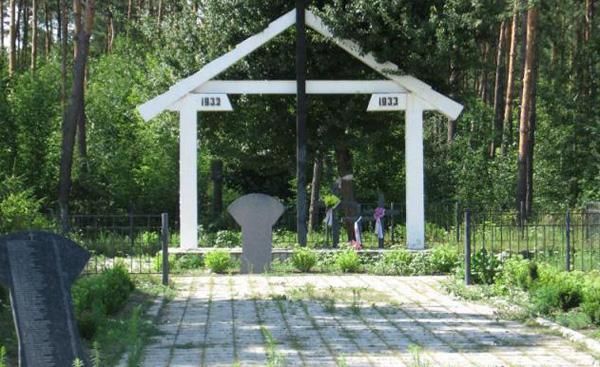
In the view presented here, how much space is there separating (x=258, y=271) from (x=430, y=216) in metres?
8.74

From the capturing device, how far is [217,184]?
98.5ft

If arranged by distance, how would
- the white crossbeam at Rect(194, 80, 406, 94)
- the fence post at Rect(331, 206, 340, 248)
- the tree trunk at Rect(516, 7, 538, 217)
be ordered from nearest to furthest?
the white crossbeam at Rect(194, 80, 406, 94), the fence post at Rect(331, 206, 340, 248), the tree trunk at Rect(516, 7, 538, 217)

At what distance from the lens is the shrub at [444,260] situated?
19.4 metres

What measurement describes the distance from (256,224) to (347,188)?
621 cm

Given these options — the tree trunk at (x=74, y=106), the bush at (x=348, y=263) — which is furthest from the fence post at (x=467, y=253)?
the tree trunk at (x=74, y=106)

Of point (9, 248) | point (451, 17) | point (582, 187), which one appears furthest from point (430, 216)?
point (9, 248)

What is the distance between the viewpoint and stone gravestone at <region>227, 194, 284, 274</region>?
63.9 ft

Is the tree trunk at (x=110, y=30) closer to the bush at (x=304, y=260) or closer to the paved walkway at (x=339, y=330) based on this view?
the bush at (x=304, y=260)

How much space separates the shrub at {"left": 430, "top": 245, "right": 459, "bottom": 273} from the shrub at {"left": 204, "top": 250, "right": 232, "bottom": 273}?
160 inches

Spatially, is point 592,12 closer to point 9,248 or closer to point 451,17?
point 451,17

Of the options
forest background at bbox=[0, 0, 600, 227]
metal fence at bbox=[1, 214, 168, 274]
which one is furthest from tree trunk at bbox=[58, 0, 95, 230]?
metal fence at bbox=[1, 214, 168, 274]

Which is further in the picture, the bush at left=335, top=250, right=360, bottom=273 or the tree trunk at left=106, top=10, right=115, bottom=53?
the tree trunk at left=106, top=10, right=115, bottom=53

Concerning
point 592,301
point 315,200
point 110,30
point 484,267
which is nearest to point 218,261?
point 484,267

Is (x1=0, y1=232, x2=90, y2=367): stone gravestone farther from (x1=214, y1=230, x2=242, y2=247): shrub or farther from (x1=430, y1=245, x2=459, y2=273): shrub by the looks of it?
(x1=214, y1=230, x2=242, y2=247): shrub
